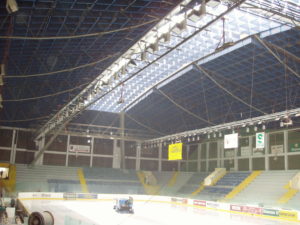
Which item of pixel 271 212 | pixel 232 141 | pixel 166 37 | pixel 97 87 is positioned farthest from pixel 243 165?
pixel 166 37

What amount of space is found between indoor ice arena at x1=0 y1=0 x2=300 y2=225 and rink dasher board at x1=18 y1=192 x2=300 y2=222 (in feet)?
0.38

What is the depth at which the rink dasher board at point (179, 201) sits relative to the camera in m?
28.4

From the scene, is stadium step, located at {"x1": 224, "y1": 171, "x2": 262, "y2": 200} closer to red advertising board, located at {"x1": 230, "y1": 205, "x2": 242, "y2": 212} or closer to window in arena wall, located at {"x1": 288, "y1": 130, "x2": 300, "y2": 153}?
window in arena wall, located at {"x1": 288, "y1": 130, "x2": 300, "y2": 153}

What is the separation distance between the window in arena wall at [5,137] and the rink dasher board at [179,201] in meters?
11.7

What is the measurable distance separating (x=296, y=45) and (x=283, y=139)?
1904 centimetres

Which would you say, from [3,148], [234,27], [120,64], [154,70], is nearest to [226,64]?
[234,27]

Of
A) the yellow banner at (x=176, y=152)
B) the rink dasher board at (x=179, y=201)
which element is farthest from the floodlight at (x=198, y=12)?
the yellow banner at (x=176, y=152)

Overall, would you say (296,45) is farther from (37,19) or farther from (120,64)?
(37,19)

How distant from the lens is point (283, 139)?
42375mm

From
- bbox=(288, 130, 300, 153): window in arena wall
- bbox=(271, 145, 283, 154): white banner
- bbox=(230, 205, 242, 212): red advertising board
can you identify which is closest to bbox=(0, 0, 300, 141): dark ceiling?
bbox=(288, 130, 300, 153): window in arena wall

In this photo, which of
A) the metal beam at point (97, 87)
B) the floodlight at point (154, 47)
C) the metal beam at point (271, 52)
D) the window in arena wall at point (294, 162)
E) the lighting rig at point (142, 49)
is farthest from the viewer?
the window in arena wall at point (294, 162)

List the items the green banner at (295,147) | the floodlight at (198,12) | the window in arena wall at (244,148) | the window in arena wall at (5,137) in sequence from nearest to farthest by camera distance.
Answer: the floodlight at (198,12) → the green banner at (295,147) → the window in arena wall at (244,148) → the window in arena wall at (5,137)

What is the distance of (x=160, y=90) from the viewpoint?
4041cm

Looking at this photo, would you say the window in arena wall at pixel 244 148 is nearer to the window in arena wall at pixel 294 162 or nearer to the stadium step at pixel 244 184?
the stadium step at pixel 244 184
